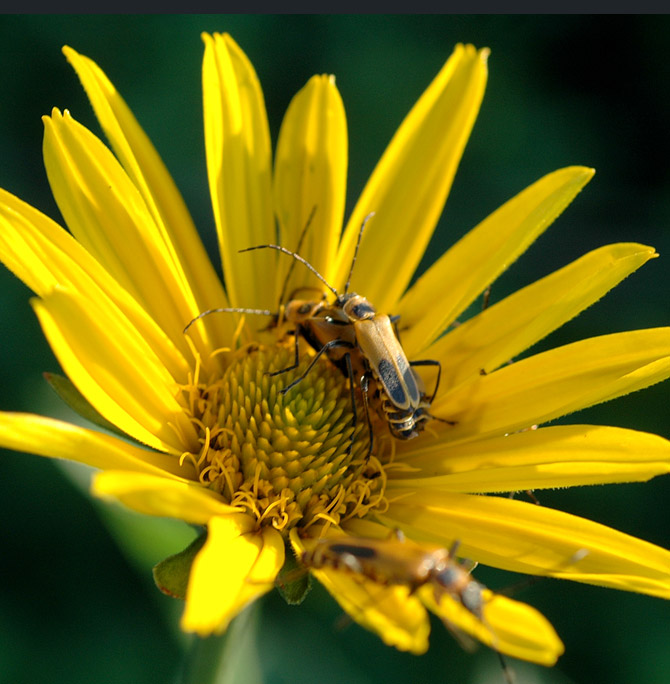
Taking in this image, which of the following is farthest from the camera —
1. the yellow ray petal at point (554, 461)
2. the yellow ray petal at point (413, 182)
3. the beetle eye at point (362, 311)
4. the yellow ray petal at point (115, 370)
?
the yellow ray petal at point (413, 182)

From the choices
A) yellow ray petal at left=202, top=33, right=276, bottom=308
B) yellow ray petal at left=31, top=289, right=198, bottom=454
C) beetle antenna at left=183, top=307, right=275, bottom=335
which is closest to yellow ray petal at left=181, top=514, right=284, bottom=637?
yellow ray petal at left=31, top=289, right=198, bottom=454

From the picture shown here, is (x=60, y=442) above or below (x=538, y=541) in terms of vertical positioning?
above

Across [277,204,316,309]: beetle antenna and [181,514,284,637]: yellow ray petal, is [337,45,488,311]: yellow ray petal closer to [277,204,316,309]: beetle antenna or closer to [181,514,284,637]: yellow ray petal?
[277,204,316,309]: beetle antenna

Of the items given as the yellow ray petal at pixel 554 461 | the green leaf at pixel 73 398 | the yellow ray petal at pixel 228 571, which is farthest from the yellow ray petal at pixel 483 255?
the green leaf at pixel 73 398

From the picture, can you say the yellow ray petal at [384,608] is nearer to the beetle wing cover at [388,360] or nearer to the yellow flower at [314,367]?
the yellow flower at [314,367]

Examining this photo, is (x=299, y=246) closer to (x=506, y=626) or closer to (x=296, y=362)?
(x=296, y=362)

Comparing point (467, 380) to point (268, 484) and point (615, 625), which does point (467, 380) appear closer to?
point (268, 484)

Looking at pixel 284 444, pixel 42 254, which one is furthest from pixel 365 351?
pixel 42 254
